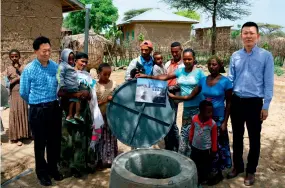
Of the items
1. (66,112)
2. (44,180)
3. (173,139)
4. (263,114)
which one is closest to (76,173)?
(44,180)

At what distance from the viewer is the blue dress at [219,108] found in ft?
11.1

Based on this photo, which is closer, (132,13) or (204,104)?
(204,104)

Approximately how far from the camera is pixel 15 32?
715 centimetres

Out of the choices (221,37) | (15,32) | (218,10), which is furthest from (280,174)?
(218,10)

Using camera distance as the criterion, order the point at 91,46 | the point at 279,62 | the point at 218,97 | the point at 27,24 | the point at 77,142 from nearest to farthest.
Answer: the point at 218,97, the point at 77,142, the point at 27,24, the point at 91,46, the point at 279,62

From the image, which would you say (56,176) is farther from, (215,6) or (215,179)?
(215,6)

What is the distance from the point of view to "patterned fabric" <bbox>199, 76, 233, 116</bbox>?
3.38 m

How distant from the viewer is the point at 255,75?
132 inches

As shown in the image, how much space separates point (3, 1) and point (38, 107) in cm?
470

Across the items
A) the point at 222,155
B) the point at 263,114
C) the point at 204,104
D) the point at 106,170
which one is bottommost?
the point at 106,170

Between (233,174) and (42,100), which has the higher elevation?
(42,100)

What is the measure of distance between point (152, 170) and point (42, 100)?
1.59 m

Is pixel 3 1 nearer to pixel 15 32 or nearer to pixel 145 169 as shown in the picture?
pixel 15 32

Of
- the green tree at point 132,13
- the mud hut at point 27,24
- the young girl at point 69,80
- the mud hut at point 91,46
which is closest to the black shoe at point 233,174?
the young girl at point 69,80
